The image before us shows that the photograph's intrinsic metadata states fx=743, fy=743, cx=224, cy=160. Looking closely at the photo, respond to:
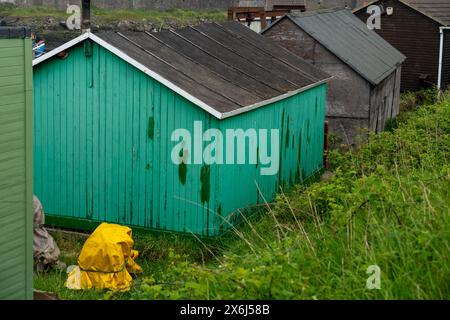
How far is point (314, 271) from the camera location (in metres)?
6.48

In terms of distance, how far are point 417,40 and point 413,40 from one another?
0.52 feet

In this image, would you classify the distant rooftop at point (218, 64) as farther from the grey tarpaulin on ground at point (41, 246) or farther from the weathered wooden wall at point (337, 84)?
the grey tarpaulin on ground at point (41, 246)

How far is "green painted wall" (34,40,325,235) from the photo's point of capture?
12.2m

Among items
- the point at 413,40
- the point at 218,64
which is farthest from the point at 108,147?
the point at 413,40

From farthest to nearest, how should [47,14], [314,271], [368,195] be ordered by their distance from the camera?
[47,14] → [368,195] → [314,271]

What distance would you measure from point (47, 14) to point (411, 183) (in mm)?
58184

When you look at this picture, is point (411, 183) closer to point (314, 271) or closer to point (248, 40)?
point (314, 271)

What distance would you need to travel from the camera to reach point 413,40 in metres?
30.3

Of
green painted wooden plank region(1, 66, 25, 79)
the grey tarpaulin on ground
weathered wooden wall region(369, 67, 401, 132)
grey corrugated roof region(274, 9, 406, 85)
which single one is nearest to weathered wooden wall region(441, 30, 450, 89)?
grey corrugated roof region(274, 9, 406, 85)

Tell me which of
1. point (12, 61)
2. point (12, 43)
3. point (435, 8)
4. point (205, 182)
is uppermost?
point (435, 8)

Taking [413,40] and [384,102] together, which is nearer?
[384,102]

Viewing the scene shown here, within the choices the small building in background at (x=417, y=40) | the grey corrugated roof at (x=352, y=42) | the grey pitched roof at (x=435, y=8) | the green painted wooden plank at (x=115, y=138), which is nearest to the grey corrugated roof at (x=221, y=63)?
the green painted wooden plank at (x=115, y=138)

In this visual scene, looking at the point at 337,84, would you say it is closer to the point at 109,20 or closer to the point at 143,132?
the point at 143,132

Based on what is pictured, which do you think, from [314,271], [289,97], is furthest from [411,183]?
[289,97]
